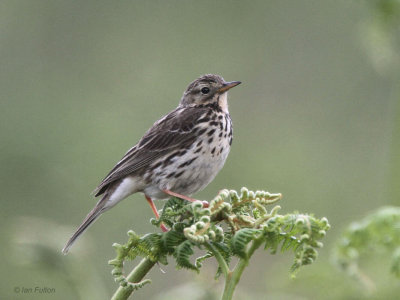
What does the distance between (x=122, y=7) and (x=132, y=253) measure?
1116cm

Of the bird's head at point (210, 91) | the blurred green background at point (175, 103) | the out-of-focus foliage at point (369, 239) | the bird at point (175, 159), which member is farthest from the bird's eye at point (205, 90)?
the out-of-focus foliage at point (369, 239)

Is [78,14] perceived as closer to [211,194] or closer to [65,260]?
[211,194]

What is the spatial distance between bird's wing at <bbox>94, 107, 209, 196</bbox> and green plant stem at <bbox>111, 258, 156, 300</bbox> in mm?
2837

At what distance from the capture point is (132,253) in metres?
3.13

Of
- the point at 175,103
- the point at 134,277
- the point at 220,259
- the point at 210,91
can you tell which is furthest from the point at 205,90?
the point at 175,103

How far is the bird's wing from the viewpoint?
6.07 metres

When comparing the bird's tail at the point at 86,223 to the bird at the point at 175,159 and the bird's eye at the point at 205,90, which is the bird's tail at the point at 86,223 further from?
the bird's eye at the point at 205,90

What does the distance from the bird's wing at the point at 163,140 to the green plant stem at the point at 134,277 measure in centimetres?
284

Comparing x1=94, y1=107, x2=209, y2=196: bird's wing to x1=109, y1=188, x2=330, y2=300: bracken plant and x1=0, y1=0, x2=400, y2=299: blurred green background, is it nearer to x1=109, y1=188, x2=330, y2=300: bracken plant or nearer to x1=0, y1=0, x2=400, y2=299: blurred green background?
x1=0, y1=0, x2=400, y2=299: blurred green background

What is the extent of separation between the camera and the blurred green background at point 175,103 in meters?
8.43

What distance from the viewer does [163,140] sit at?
20.5 ft

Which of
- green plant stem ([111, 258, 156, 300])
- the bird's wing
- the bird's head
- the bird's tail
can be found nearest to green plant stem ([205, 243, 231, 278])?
green plant stem ([111, 258, 156, 300])

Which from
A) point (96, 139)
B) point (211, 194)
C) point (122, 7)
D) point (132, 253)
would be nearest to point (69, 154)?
point (96, 139)

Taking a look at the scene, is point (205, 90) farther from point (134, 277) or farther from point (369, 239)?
point (134, 277)
